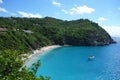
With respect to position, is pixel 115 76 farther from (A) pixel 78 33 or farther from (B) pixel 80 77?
(A) pixel 78 33

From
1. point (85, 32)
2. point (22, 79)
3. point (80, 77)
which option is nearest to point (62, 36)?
point (85, 32)

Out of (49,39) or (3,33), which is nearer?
(3,33)

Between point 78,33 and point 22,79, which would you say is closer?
point 22,79

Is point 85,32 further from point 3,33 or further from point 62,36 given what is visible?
point 3,33

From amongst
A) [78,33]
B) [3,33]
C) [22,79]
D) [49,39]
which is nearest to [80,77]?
[22,79]

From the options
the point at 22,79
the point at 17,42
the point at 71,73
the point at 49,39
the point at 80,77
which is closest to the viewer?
the point at 22,79

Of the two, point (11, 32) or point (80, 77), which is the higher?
point (11, 32)

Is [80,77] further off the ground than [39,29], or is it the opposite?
[39,29]

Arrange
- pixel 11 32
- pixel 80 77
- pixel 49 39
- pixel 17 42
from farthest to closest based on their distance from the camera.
→ 1. pixel 49 39
2. pixel 11 32
3. pixel 17 42
4. pixel 80 77

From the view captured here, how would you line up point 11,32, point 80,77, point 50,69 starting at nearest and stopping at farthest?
point 80,77 < point 50,69 < point 11,32
